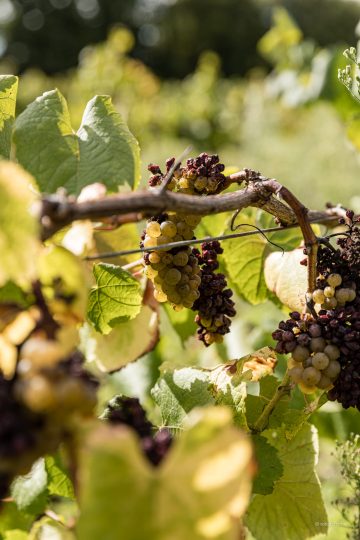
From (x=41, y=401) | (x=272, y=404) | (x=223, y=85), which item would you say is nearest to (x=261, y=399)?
(x=272, y=404)

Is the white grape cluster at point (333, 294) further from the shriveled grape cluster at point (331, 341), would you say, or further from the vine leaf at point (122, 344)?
the vine leaf at point (122, 344)

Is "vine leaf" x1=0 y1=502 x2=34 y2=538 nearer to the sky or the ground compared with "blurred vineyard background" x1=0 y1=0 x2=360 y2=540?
nearer to the sky

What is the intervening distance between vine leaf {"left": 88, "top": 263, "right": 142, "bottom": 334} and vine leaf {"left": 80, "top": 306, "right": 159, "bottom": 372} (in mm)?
113

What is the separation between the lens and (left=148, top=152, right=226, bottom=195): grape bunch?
569mm

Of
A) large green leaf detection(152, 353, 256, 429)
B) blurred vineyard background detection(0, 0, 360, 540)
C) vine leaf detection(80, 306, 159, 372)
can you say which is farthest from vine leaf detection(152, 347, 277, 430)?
blurred vineyard background detection(0, 0, 360, 540)

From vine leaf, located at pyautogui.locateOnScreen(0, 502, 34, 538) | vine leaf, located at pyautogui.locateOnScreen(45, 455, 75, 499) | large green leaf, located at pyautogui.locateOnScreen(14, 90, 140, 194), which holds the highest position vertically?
large green leaf, located at pyautogui.locateOnScreen(14, 90, 140, 194)

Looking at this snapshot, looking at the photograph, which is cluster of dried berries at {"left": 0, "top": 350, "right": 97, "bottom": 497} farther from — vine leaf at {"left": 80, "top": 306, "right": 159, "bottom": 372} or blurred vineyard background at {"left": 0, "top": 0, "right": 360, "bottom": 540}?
blurred vineyard background at {"left": 0, "top": 0, "right": 360, "bottom": 540}

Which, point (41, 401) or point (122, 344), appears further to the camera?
point (122, 344)

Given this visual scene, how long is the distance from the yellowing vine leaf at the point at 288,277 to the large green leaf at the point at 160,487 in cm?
33

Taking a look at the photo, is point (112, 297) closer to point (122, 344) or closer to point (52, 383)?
point (122, 344)

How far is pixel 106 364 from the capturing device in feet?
2.38

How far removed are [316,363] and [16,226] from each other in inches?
9.8

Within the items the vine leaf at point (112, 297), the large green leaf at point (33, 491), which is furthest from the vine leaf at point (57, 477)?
the vine leaf at point (112, 297)

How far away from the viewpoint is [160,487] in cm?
29
